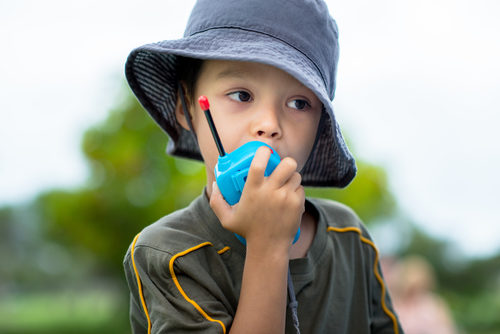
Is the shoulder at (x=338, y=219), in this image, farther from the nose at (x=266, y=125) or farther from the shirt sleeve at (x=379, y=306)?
the nose at (x=266, y=125)

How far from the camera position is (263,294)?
3.92 feet

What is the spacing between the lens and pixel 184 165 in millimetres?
17125

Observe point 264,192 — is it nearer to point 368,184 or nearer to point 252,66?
point 252,66

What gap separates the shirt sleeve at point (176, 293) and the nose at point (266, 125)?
358mm

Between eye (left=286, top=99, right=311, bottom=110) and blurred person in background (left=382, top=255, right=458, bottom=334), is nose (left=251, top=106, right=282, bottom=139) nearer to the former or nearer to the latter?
eye (left=286, top=99, right=311, bottom=110)

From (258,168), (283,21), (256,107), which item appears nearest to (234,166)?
(258,168)

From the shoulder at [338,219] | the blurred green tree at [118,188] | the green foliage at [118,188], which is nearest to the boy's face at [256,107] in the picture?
the shoulder at [338,219]

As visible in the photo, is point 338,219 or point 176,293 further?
point 338,219

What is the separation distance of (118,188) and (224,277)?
15.9 metres

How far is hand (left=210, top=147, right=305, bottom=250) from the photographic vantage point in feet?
3.90

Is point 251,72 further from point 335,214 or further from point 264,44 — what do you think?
point 335,214

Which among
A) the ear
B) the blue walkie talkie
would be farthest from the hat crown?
the blue walkie talkie

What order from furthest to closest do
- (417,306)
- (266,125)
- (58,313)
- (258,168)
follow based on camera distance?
(58,313)
(417,306)
(266,125)
(258,168)

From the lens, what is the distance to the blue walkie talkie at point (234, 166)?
1.22 m
